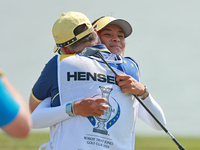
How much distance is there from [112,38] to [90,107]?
52.4 inches

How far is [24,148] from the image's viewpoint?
20719 mm

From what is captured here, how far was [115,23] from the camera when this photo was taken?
4504 mm

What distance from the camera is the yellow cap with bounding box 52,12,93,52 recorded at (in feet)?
12.2

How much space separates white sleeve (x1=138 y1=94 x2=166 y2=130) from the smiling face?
33.3 inches

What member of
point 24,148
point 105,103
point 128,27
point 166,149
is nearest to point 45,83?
point 105,103

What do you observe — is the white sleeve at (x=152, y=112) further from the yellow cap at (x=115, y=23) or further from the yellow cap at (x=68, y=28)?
the yellow cap at (x=115, y=23)

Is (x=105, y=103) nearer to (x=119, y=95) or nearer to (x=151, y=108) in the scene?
(x=119, y=95)

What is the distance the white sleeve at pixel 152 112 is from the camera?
3863 millimetres

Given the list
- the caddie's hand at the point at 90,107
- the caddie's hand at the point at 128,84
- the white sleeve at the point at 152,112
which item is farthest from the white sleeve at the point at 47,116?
the white sleeve at the point at 152,112

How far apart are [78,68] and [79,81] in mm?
110

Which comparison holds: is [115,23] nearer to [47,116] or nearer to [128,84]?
[128,84]

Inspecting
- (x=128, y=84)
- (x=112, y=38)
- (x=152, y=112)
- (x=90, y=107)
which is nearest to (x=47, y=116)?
(x=90, y=107)

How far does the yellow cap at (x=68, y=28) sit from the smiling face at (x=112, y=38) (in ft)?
2.47

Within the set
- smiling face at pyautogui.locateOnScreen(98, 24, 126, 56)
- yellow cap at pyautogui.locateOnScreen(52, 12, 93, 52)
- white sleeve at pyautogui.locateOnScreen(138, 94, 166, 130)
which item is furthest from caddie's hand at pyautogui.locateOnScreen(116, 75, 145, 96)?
smiling face at pyautogui.locateOnScreen(98, 24, 126, 56)
